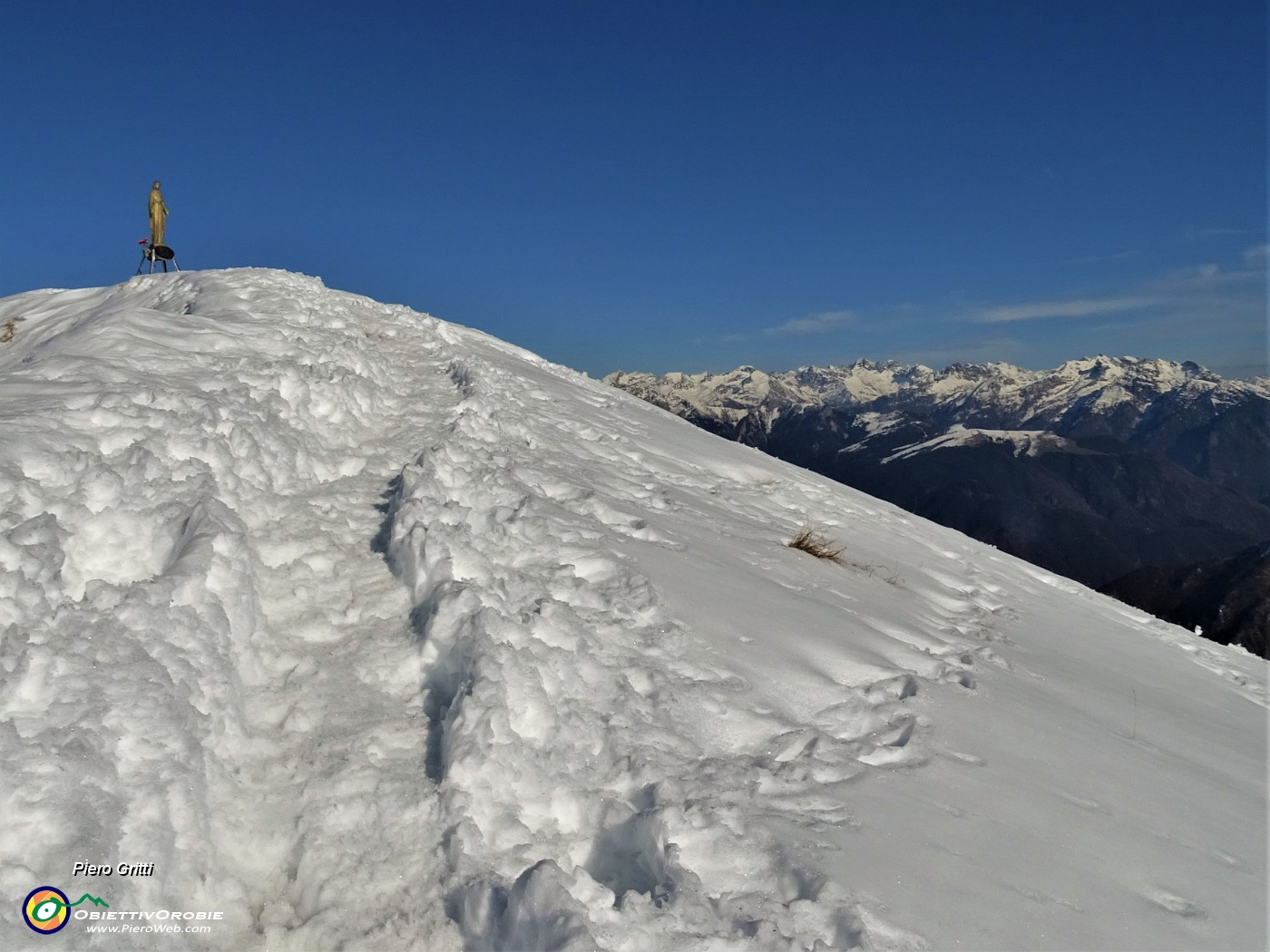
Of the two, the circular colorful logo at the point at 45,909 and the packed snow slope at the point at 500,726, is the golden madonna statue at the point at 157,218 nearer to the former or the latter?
the packed snow slope at the point at 500,726

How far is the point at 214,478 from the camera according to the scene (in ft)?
19.7

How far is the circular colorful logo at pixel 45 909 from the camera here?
2.72 meters

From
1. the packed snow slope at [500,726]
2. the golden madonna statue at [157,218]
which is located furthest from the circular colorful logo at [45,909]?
the golden madonna statue at [157,218]

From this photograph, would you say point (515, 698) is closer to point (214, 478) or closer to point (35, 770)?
point (35, 770)

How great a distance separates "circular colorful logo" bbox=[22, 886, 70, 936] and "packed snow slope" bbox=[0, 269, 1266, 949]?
4 cm

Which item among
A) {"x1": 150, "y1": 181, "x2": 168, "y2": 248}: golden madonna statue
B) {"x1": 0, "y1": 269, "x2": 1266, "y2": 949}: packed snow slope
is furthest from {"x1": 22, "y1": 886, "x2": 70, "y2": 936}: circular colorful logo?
{"x1": 150, "y1": 181, "x2": 168, "y2": 248}: golden madonna statue

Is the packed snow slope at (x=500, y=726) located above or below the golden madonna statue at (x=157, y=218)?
below

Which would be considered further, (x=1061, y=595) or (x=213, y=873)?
(x=1061, y=595)

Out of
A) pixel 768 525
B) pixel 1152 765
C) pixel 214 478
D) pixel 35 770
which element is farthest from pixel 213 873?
pixel 768 525

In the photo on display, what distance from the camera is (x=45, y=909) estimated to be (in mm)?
2777

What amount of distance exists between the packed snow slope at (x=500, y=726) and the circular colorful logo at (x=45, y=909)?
4 cm

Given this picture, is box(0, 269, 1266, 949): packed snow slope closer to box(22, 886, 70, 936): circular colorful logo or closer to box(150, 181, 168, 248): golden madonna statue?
box(22, 886, 70, 936): circular colorful logo

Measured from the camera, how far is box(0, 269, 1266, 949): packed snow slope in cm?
335

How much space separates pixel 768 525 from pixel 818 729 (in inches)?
223
